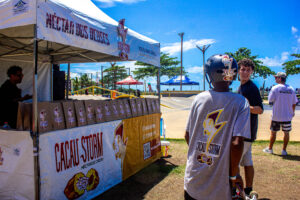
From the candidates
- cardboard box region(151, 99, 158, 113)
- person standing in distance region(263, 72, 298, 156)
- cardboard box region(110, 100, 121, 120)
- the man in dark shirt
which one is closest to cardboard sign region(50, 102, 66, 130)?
cardboard box region(110, 100, 121, 120)

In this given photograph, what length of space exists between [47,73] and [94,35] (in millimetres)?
3463

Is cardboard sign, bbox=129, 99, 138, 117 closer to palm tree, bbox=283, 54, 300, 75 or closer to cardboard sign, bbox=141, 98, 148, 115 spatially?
cardboard sign, bbox=141, 98, 148, 115

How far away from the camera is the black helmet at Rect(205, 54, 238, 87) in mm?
1731

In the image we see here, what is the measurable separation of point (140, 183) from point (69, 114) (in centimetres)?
183

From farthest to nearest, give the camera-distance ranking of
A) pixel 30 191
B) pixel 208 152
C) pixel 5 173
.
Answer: pixel 5 173
pixel 30 191
pixel 208 152

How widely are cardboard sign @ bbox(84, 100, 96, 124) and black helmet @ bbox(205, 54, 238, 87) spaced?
7.53 ft

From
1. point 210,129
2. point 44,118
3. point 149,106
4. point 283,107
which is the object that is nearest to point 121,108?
point 149,106

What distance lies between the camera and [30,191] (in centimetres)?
279

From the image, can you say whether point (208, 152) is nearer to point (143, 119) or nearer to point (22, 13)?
point (22, 13)

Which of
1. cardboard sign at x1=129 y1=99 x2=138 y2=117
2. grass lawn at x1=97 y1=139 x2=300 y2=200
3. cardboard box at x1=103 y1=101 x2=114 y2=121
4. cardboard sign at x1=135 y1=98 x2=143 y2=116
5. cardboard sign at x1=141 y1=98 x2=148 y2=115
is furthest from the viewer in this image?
cardboard sign at x1=141 y1=98 x2=148 y2=115

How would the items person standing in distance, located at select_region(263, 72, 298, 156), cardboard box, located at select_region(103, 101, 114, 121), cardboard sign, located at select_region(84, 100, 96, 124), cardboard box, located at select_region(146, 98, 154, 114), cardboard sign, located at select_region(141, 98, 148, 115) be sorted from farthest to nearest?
1. person standing in distance, located at select_region(263, 72, 298, 156)
2. cardboard box, located at select_region(146, 98, 154, 114)
3. cardboard sign, located at select_region(141, 98, 148, 115)
4. cardboard box, located at select_region(103, 101, 114, 121)
5. cardboard sign, located at select_region(84, 100, 96, 124)

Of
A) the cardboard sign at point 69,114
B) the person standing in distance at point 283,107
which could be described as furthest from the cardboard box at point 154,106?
the person standing in distance at point 283,107

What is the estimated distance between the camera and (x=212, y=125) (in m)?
1.73

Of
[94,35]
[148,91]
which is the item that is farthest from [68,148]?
[148,91]
